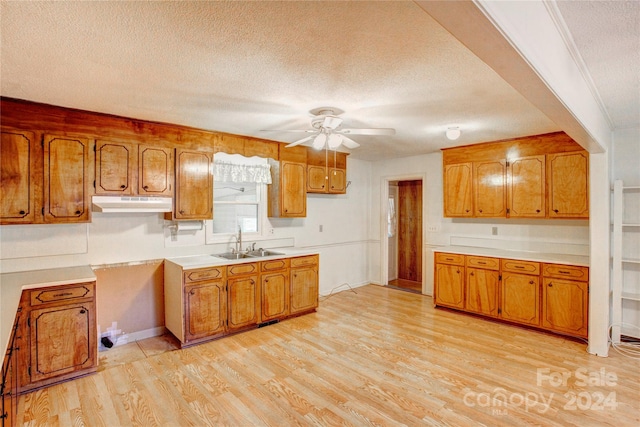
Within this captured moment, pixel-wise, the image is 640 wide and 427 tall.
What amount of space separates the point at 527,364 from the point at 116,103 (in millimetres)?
4504

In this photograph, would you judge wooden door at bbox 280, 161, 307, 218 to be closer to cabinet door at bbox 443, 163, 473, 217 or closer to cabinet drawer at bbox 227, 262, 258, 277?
cabinet drawer at bbox 227, 262, 258, 277

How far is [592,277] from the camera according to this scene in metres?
3.47

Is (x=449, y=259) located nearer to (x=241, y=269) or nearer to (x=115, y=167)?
(x=241, y=269)

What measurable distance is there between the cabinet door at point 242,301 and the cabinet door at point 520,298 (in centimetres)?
312

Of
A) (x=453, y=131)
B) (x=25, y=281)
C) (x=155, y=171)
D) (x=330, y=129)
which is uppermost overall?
(x=453, y=131)

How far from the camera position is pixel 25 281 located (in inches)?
109

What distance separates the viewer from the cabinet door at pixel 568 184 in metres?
3.89

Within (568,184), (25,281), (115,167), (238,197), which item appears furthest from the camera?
(238,197)

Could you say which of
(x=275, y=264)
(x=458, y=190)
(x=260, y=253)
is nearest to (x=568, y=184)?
(x=458, y=190)

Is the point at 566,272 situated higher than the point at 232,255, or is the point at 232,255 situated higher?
the point at 232,255

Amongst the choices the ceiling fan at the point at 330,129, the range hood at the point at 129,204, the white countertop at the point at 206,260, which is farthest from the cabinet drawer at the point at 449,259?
the range hood at the point at 129,204

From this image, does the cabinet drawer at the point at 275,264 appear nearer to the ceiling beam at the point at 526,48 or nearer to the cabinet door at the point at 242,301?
the cabinet door at the point at 242,301

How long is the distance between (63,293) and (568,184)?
5.36 meters

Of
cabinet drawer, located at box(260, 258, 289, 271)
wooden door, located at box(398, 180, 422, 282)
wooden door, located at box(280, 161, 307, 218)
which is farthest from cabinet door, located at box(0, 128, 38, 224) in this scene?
wooden door, located at box(398, 180, 422, 282)
